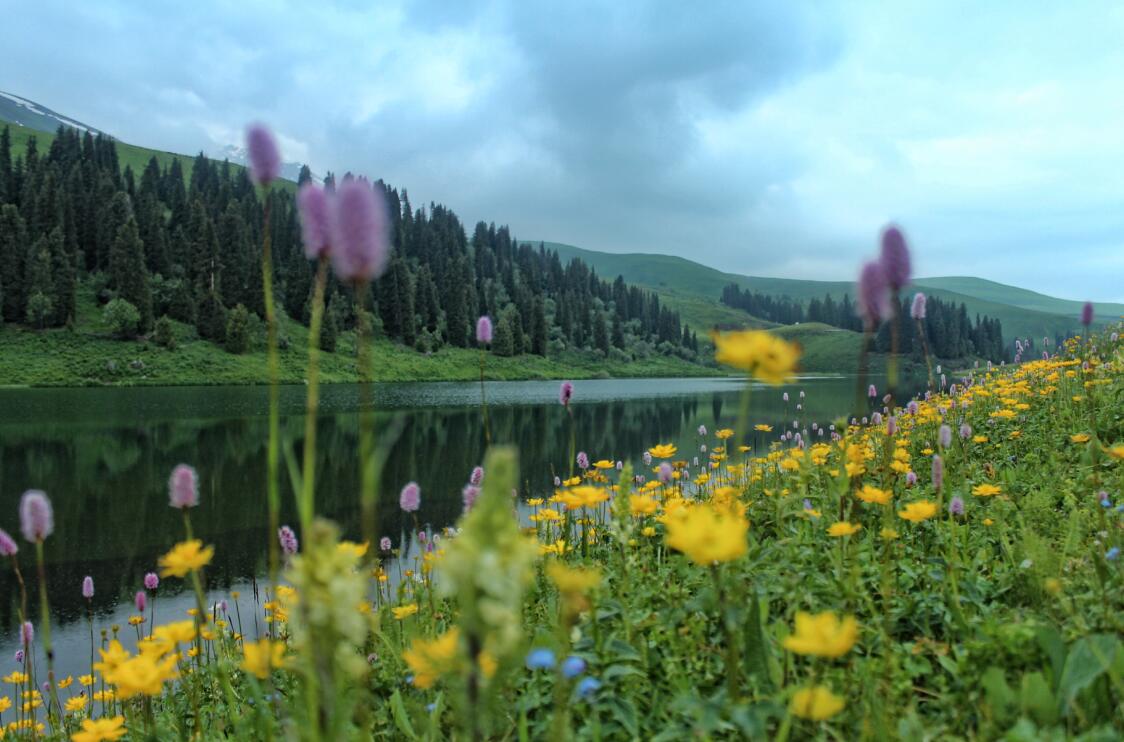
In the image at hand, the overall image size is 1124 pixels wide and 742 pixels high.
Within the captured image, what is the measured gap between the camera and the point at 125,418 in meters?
35.1

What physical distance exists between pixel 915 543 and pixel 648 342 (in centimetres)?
15026

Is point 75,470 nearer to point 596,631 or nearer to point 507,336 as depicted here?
point 596,631

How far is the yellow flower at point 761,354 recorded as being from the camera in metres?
1.88

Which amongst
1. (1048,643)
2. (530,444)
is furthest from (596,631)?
(530,444)

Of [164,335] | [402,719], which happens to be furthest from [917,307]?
[164,335]

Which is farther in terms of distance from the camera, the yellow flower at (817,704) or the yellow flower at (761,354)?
the yellow flower at (761,354)

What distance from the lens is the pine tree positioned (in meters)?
74.8

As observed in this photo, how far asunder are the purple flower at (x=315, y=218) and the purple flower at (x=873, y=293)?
210 centimetres

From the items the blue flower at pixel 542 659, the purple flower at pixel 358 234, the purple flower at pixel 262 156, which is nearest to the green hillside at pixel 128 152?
the purple flower at pixel 262 156

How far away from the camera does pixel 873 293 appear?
2439 millimetres

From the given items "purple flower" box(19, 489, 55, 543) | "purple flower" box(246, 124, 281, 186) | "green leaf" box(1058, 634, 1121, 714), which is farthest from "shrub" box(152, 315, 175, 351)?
"green leaf" box(1058, 634, 1121, 714)

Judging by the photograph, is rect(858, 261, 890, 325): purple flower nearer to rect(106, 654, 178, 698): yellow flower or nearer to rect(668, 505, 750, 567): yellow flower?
rect(668, 505, 750, 567): yellow flower

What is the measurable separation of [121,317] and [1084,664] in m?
86.6

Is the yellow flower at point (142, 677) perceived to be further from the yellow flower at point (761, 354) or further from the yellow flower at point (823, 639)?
the yellow flower at point (761, 354)
